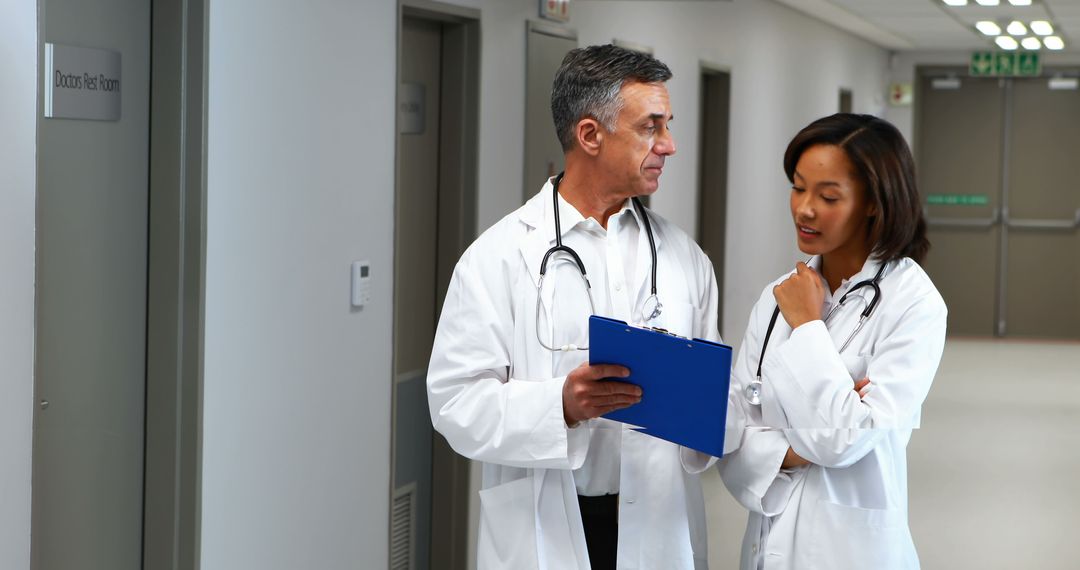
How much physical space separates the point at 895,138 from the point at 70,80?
171cm

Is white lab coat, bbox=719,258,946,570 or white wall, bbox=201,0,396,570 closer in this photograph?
white lab coat, bbox=719,258,946,570

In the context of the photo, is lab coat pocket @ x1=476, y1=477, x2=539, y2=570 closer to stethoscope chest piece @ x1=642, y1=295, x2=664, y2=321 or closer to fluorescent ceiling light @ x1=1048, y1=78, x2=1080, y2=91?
stethoscope chest piece @ x1=642, y1=295, x2=664, y2=321

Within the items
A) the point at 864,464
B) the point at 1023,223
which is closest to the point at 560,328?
the point at 864,464

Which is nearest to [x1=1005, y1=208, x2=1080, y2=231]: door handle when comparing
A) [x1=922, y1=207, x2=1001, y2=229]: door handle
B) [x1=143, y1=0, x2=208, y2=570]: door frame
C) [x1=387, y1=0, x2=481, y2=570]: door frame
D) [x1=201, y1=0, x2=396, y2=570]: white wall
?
[x1=922, y1=207, x2=1001, y2=229]: door handle

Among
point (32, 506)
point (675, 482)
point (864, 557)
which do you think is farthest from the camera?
point (32, 506)

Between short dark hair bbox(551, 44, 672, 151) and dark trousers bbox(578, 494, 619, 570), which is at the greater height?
short dark hair bbox(551, 44, 672, 151)

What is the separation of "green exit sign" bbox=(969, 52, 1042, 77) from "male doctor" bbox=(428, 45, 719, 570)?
9.07 meters

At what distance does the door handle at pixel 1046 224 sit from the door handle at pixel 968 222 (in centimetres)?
13

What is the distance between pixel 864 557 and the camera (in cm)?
190

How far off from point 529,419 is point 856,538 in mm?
565

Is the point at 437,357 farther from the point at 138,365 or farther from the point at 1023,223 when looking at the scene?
the point at 1023,223

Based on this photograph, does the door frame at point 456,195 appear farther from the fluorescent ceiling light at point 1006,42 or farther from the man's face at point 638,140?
the fluorescent ceiling light at point 1006,42

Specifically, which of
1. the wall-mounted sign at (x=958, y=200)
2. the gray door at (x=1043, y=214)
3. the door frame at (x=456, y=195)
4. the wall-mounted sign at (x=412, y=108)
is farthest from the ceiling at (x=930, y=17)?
the wall-mounted sign at (x=412, y=108)

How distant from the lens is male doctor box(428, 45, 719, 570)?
197cm
